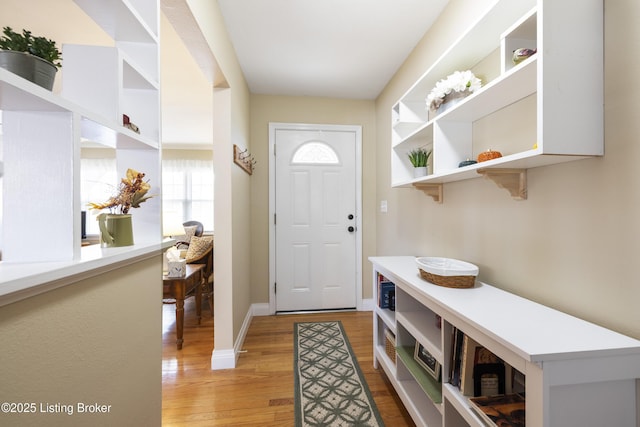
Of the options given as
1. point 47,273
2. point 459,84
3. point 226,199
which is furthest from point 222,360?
point 459,84

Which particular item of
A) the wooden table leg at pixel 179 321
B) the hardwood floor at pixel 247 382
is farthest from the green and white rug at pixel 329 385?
the wooden table leg at pixel 179 321

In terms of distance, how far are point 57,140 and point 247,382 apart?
1842 mm

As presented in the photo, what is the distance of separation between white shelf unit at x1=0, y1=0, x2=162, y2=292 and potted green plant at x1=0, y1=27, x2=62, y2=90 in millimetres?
44

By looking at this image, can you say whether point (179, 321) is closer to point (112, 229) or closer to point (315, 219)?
point (315, 219)

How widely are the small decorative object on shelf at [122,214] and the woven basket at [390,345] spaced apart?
1577 mm

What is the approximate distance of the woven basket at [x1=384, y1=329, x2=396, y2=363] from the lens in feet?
5.81

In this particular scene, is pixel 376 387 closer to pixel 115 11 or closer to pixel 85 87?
pixel 85 87

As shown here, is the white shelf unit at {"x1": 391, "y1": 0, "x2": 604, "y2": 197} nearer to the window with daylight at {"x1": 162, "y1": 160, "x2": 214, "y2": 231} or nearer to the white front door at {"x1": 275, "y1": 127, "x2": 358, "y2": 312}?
the white front door at {"x1": 275, "y1": 127, "x2": 358, "y2": 312}

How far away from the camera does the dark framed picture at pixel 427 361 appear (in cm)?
134

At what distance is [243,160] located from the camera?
2.51m

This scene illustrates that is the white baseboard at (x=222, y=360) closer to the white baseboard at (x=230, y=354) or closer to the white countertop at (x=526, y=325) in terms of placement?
the white baseboard at (x=230, y=354)

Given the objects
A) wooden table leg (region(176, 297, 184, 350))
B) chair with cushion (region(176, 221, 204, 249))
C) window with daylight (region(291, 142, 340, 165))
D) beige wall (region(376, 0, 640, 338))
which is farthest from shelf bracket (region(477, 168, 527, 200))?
chair with cushion (region(176, 221, 204, 249))

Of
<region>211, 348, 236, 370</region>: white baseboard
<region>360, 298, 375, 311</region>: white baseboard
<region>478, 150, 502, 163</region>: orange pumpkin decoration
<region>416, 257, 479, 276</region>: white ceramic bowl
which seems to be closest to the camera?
<region>478, 150, 502, 163</region>: orange pumpkin decoration

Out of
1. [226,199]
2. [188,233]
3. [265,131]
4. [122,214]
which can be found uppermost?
[265,131]
